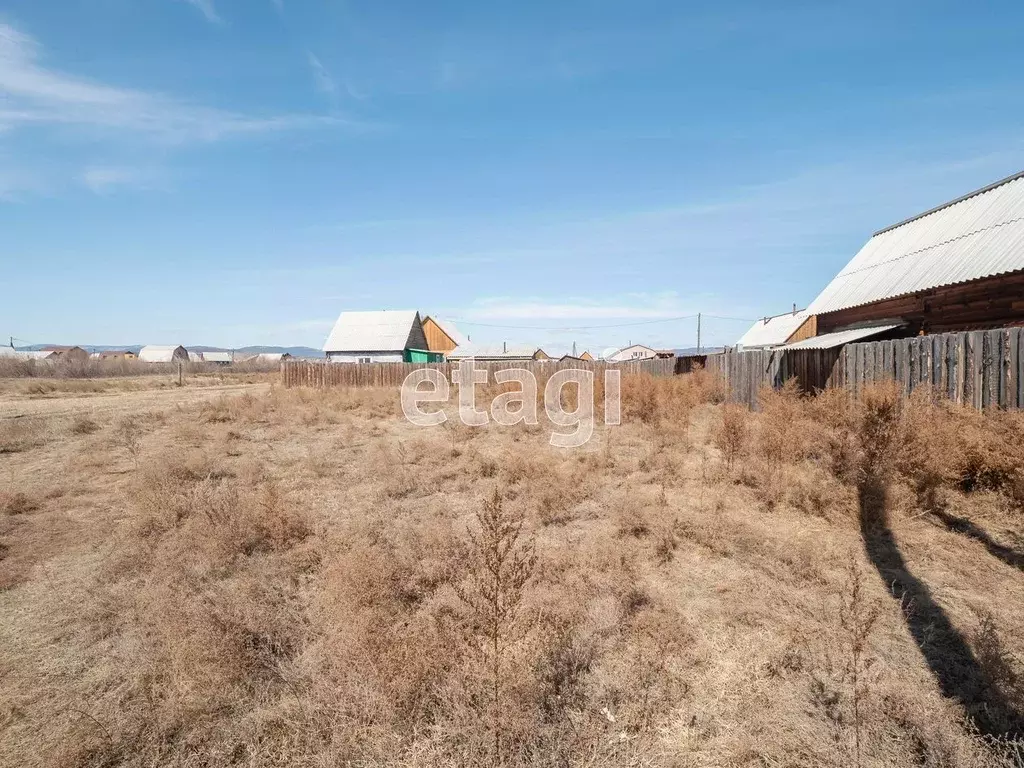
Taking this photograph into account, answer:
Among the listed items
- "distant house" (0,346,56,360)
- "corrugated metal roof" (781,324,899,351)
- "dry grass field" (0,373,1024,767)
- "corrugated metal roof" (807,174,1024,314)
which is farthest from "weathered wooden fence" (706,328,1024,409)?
"distant house" (0,346,56,360)

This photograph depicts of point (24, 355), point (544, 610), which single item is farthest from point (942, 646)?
point (24, 355)

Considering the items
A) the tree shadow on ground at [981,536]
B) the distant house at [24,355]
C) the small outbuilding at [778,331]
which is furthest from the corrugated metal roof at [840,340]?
the distant house at [24,355]

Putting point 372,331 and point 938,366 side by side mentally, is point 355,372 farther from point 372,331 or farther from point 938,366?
point 938,366

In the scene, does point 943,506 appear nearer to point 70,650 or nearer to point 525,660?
point 525,660

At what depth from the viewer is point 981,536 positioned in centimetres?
486

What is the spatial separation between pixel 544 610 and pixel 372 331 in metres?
36.9

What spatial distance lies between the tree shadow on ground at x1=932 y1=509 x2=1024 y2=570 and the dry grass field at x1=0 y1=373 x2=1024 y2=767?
0.03 meters

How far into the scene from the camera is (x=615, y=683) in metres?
2.99

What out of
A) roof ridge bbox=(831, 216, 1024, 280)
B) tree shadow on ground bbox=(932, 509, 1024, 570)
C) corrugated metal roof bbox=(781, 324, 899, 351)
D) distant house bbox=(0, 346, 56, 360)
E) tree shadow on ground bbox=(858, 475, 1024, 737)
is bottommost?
tree shadow on ground bbox=(858, 475, 1024, 737)

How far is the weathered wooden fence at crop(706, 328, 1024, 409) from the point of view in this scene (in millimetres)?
6973

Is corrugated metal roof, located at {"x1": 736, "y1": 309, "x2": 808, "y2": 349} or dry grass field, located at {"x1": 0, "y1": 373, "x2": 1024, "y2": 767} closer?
dry grass field, located at {"x1": 0, "y1": 373, "x2": 1024, "y2": 767}

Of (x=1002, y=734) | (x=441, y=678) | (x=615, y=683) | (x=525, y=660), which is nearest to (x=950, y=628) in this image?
(x=1002, y=734)

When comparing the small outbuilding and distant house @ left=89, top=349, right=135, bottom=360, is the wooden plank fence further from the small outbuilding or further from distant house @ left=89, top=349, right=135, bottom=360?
distant house @ left=89, top=349, right=135, bottom=360

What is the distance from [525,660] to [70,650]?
3104 mm
